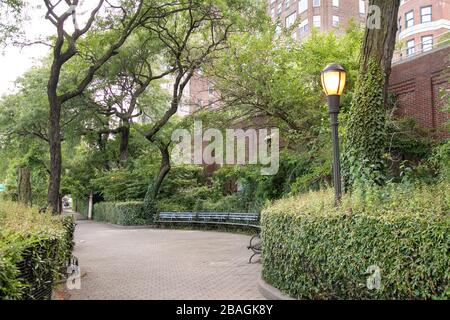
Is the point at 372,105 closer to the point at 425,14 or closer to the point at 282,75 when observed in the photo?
the point at 282,75

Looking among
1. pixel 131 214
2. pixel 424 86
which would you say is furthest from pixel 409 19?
pixel 131 214

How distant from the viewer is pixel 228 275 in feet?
30.3

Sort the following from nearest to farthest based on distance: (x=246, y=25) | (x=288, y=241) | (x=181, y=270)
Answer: (x=288, y=241)
(x=181, y=270)
(x=246, y=25)

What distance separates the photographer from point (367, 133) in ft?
27.2

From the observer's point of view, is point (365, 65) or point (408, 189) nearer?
point (408, 189)

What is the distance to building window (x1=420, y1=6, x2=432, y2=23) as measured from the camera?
41375 millimetres

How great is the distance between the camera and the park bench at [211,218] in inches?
731

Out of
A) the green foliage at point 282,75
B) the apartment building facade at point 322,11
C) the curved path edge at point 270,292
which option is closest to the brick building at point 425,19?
the apartment building facade at point 322,11

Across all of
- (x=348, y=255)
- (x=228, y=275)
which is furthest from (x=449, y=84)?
(x=348, y=255)

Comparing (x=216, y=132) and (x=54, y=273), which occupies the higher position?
(x=216, y=132)

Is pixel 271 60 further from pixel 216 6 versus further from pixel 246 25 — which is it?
pixel 216 6

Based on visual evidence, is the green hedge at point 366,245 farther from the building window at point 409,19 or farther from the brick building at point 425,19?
the building window at point 409,19

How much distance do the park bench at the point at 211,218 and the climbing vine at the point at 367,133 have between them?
9.37 m

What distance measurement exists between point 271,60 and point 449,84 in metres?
6.30
